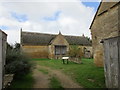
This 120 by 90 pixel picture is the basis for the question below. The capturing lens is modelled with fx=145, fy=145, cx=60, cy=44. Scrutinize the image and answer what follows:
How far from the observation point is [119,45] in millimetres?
7445

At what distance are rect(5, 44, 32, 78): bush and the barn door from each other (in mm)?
5862

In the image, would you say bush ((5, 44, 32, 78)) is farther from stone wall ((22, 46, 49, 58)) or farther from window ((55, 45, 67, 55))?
window ((55, 45, 67, 55))

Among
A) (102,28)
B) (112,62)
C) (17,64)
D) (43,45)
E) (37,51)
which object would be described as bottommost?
(17,64)

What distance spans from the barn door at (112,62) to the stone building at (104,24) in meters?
6.16

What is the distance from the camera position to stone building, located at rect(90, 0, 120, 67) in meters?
14.7

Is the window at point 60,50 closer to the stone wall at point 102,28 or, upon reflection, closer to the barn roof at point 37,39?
the barn roof at point 37,39

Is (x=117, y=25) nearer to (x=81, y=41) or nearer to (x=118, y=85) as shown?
(x=118, y=85)

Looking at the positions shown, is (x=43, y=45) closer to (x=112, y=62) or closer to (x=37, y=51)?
(x=37, y=51)

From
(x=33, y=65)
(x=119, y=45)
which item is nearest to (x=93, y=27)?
(x=33, y=65)

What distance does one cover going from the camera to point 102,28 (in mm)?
17031

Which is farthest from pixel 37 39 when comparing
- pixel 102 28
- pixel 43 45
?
pixel 102 28

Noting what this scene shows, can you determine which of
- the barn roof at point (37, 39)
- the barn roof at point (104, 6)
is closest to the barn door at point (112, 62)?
the barn roof at point (104, 6)

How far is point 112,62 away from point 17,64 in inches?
254

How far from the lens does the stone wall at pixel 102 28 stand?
14913mm
